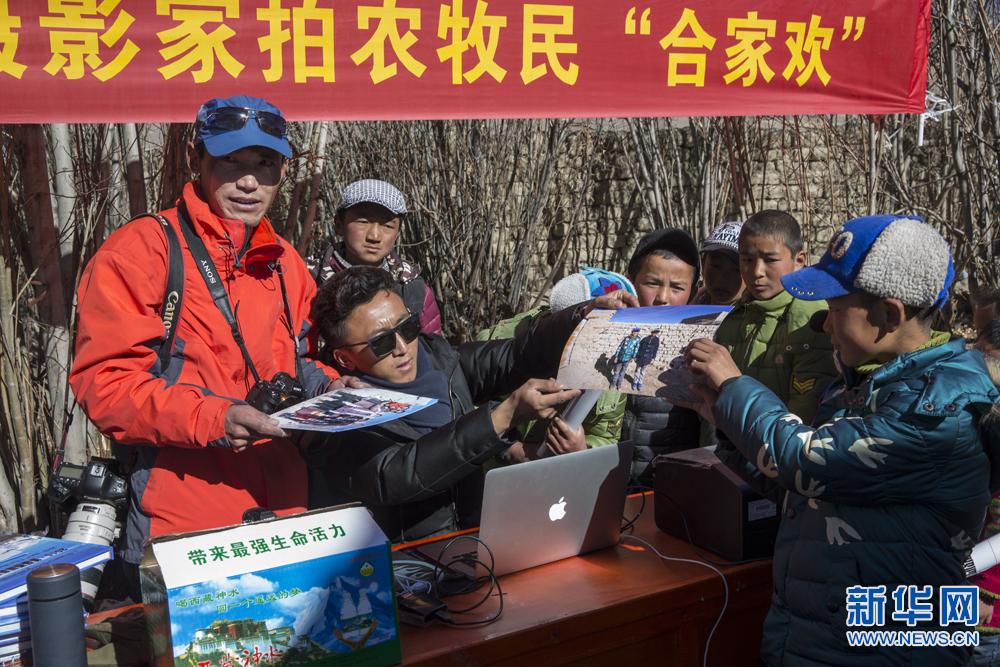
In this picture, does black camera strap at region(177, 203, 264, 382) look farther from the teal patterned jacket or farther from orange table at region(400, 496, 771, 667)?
the teal patterned jacket

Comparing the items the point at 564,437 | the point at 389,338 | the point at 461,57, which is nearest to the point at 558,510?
the point at 564,437

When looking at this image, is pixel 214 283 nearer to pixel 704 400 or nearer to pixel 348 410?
pixel 348 410

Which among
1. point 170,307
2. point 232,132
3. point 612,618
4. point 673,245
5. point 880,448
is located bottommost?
point 612,618

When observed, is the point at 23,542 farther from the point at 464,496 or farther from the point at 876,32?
the point at 876,32

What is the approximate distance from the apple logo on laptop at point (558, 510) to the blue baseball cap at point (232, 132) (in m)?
1.30

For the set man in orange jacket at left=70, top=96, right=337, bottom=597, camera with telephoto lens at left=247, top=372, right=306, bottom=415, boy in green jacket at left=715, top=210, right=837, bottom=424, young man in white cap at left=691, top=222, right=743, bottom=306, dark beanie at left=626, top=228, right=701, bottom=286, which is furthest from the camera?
young man in white cap at left=691, top=222, right=743, bottom=306

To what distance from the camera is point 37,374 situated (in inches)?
159

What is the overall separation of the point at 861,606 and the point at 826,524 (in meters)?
0.20

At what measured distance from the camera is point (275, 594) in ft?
5.93

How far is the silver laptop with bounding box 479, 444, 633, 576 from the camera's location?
2271mm

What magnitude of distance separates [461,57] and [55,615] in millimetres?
2500

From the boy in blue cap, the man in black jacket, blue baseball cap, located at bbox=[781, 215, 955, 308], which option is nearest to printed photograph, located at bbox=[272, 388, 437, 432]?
the man in black jacket

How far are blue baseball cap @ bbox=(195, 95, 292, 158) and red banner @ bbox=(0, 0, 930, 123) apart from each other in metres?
0.66

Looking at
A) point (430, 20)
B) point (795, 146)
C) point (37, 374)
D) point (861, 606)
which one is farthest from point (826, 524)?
point (795, 146)
